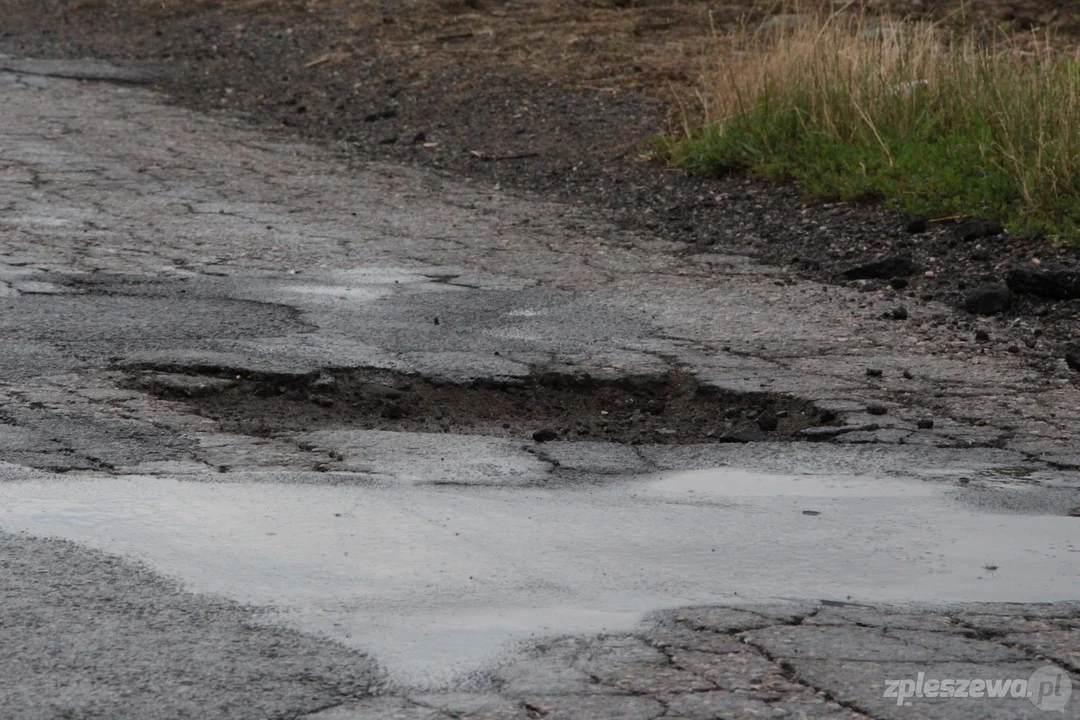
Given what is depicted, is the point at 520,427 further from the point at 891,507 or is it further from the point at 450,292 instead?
the point at 450,292

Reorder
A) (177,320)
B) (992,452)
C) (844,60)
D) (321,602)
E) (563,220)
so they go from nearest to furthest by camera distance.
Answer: (321,602) → (992,452) → (177,320) → (563,220) → (844,60)

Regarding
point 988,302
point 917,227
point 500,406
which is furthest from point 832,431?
point 917,227

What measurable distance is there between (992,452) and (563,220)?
3.96 meters

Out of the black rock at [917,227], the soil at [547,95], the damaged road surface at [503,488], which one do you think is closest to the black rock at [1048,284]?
the soil at [547,95]

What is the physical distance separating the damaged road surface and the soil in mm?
614

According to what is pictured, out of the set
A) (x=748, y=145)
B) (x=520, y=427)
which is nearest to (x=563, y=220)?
(x=748, y=145)

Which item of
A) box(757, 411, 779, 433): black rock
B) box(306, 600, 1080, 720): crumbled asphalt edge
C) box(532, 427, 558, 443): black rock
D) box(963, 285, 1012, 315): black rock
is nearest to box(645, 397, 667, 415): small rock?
box(757, 411, 779, 433): black rock

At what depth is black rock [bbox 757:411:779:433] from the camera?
4.93m

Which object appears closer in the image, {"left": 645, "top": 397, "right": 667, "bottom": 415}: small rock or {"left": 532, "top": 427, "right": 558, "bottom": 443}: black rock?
{"left": 532, "top": 427, "right": 558, "bottom": 443}: black rock

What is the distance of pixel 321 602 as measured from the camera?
3441mm

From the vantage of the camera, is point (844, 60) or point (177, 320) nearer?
point (177, 320)

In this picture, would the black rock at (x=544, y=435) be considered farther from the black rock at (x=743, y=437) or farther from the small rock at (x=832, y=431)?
the small rock at (x=832, y=431)

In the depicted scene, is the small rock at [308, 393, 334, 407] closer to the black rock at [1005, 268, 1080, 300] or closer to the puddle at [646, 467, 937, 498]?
the puddle at [646, 467, 937, 498]

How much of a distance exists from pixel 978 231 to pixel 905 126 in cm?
150
